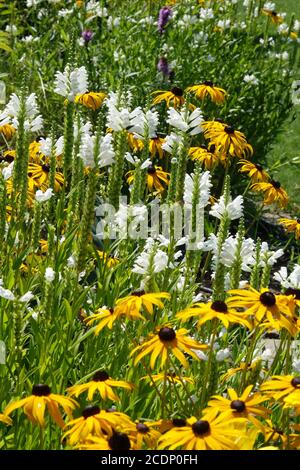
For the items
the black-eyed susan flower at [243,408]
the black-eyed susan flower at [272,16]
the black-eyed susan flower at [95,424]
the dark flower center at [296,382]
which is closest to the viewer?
the black-eyed susan flower at [95,424]

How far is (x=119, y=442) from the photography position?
1.97 metres

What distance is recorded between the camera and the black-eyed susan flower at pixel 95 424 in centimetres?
207

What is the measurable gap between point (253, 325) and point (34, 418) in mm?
734

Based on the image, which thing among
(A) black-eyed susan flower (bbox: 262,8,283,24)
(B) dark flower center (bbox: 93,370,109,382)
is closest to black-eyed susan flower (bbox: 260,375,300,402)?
(B) dark flower center (bbox: 93,370,109,382)

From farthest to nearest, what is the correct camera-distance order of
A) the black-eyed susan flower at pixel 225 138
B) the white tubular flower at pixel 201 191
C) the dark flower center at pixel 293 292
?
the black-eyed susan flower at pixel 225 138 → the white tubular flower at pixel 201 191 → the dark flower center at pixel 293 292

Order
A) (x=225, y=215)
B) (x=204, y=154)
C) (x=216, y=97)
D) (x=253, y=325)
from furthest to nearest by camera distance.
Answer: (x=216, y=97), (x=204, y=154), (x=225, y=215), (x=253, y=325)

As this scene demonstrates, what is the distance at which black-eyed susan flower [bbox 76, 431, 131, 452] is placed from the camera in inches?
77.0

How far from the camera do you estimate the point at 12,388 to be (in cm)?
291

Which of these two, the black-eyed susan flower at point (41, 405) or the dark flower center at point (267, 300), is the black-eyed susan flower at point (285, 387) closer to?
the dark flower center at point (267, 300)

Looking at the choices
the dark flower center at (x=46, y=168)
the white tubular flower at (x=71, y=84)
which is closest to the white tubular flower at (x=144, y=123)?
the white tubular flower at (x=71, y=84)

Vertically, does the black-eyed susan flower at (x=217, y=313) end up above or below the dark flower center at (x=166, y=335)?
above

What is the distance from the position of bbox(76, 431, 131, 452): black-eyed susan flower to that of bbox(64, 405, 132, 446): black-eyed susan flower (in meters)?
0.06
